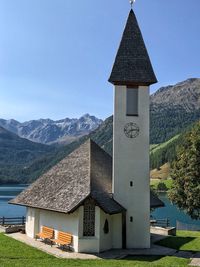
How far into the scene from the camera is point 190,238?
29.7 m

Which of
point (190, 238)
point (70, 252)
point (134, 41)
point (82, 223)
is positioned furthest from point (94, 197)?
point (134, 41)

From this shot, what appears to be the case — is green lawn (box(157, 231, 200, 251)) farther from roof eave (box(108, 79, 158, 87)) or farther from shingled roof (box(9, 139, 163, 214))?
roof eave (box(108, 79, 158, 87))

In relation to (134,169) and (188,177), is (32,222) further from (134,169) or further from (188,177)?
(188,177)

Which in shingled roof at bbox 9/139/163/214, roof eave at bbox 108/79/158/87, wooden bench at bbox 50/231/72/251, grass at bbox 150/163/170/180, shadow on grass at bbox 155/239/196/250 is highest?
roof eave at bbox 108/79/158/87

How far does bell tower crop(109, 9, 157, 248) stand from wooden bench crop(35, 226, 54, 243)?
5.06 meters

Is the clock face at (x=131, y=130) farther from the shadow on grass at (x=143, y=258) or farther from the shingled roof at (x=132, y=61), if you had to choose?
the shadow on grass at (x=143, y=258)

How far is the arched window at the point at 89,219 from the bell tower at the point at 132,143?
8.34ft

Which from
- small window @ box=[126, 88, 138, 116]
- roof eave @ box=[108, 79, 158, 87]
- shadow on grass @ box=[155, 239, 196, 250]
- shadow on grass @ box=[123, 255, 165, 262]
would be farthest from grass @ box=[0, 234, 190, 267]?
roof eave @ box=[108, 79, 158, 87]

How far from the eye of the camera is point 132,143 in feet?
88.9

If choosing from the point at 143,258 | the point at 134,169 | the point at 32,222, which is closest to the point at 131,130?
the point at 134,169

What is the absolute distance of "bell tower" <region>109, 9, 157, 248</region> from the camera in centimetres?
2647

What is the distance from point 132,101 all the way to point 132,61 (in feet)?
10.1

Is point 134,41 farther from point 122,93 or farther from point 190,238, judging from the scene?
point 190,238

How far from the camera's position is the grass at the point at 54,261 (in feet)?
65.7
